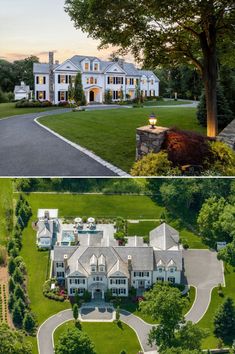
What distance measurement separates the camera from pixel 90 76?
309 inches

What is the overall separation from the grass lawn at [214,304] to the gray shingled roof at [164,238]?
1.25 metres

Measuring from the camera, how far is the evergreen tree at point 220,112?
9.08 metres

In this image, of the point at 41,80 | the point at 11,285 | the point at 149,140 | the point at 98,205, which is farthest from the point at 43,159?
the point at 11,285

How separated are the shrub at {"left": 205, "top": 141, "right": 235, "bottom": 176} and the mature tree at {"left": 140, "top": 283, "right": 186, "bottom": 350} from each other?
413cm

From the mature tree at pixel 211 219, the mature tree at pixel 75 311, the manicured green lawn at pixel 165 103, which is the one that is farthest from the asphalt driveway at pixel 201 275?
the manicured green lawn at pixel 165 103

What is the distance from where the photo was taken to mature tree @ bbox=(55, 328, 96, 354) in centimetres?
821

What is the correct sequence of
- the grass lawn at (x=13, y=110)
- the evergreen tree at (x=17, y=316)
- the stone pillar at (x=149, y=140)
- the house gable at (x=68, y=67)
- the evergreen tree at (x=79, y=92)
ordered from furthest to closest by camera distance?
1. the grass lawn at (x=13, y=110)
2. the evergreen tree at (x=17, y=316)
3. the evergreen tree at (x=79, y=92)
4. the house gable at (x=68, y=67)
5. the stone pillar at (x=149, y=140)

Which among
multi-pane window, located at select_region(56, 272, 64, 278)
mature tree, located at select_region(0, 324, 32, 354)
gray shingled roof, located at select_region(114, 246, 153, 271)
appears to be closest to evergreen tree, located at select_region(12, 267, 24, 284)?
multi-pane window, located at select_region(56, 272, 64, 278)

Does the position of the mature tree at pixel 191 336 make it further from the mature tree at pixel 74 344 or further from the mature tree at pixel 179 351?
the mature tree at pixel 74 344

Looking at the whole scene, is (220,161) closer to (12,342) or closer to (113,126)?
(113,126)

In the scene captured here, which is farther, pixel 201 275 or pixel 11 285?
pixel 201 275

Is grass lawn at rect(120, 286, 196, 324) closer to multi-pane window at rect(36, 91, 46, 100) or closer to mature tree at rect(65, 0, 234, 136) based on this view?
mature tree at rect(65, 0, 234, 136)

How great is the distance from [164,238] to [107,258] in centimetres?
127

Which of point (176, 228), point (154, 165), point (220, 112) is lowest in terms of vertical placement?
point (176, 228)
